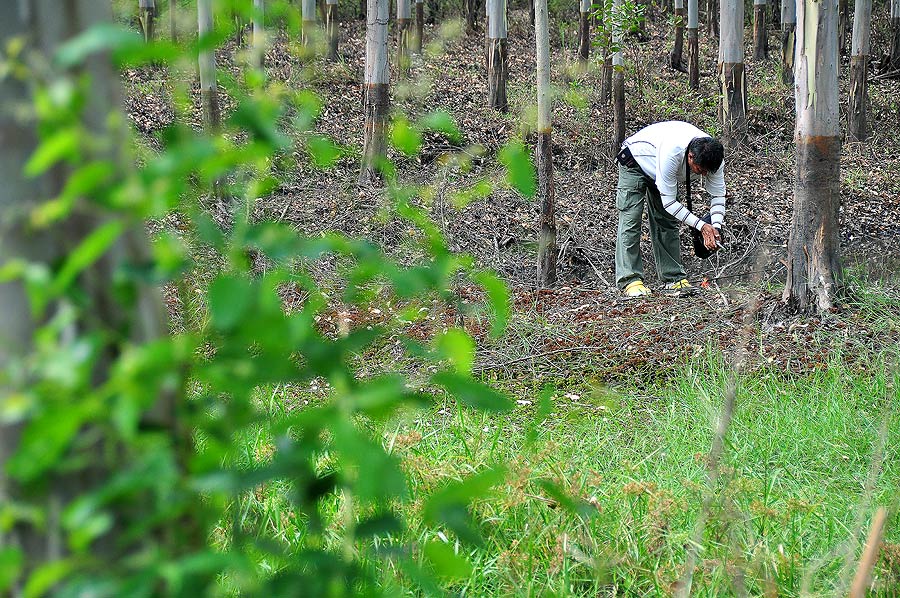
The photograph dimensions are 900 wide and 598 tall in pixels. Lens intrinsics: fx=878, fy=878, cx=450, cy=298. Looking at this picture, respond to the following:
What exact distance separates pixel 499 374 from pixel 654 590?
3011 millimetres

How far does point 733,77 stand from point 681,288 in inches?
278

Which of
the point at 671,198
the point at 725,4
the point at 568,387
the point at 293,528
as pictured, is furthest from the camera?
the point at 725,4

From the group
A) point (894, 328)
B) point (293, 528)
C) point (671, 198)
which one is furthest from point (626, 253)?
point (293, 528)

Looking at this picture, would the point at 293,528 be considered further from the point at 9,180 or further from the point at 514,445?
the point at 9,180

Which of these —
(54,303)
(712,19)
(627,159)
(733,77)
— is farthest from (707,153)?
(712,19)

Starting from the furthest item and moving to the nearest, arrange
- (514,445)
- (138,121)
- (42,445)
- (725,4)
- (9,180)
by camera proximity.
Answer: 1. (725,4)
2. (138,121)
3. (514,445)
4. (9,180)
5. (42,445)

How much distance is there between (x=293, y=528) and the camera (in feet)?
9.11

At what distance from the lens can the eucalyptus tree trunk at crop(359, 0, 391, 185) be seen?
1063cm

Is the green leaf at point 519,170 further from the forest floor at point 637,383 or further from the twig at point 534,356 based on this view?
the twig at point 534,356

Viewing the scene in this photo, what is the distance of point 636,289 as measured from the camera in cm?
711

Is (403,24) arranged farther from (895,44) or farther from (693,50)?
(895,44)

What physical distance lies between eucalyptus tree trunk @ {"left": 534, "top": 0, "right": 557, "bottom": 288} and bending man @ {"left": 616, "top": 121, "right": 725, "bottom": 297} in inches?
22.7

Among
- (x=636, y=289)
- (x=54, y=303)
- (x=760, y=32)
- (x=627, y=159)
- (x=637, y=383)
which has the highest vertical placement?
(x=760, y=32)

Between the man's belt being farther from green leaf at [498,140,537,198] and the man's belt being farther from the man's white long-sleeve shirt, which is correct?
green leaf at [498,140,537,198]
